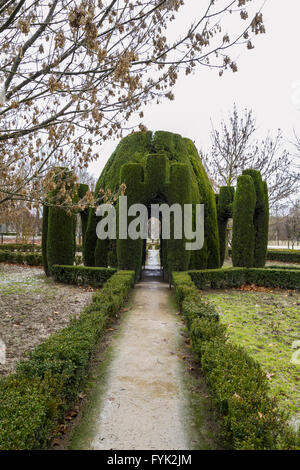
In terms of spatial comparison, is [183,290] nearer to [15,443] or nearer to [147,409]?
[147,409]

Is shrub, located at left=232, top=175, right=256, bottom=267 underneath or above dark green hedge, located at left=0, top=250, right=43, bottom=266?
above

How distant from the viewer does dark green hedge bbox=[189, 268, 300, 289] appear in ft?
39.2

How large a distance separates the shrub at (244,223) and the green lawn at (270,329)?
2578mm

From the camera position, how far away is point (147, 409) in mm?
3459

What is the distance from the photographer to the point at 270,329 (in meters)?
6.90

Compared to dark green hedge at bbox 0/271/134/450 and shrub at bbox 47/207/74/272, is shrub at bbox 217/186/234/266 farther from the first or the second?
dark green hedge at bbox 0/271/134/450

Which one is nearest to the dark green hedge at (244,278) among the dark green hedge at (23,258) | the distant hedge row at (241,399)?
the distant hedge row at (241,399)

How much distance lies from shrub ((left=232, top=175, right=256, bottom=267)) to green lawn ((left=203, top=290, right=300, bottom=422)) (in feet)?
8.46

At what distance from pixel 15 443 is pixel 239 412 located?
5.98ft

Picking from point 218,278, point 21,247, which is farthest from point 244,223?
point 21,247

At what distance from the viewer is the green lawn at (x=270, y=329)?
433 centimetres

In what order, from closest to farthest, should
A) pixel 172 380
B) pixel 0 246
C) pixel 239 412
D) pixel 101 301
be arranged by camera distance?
pixel 239 412 < pixel 172 380 < pixel 101 301 < pixel 0 246

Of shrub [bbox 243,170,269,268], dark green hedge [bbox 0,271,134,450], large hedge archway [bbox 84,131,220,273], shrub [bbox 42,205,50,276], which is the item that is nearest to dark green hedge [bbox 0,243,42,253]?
shrub [bbox 42,205,50,276]
